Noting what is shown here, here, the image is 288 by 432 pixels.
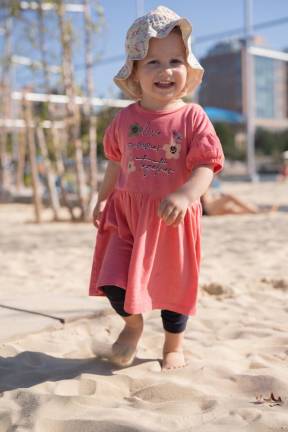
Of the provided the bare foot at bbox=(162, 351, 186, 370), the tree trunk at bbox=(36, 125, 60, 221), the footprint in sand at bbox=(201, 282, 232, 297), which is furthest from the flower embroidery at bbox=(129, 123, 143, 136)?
the tree trunk at bbox=(36, 125, 60, 221)

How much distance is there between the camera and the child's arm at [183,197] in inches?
75.0

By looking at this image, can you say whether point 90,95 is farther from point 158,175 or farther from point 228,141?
point 228,141

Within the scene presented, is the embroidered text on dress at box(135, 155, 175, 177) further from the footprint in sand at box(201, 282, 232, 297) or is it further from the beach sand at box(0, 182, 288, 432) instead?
the footprint in sand at box(201, 282, 232, 297)

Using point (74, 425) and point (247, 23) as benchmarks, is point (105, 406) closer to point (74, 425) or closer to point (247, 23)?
point (74, 425)

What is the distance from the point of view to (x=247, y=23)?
14820mm

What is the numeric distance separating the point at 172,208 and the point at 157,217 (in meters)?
0.20

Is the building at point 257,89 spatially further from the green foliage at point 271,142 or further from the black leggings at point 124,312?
the black leggings at point 124,312

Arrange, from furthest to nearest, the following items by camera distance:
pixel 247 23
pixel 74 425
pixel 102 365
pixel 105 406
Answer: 1. pixel 247 23
2. pixel 102 365
3. pixel 105 406
4. pixel 74 425

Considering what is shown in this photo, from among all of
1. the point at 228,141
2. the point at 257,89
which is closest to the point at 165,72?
the point at 228,141

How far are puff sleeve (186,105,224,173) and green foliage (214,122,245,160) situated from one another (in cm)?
4394

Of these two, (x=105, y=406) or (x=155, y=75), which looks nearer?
(x=105, y=406)

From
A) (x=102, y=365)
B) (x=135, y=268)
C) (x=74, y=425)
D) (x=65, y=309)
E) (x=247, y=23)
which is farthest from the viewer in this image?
(x=247, y=23)

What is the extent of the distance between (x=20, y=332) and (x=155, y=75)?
1.22 m

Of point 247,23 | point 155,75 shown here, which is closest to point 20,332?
point 155,75
